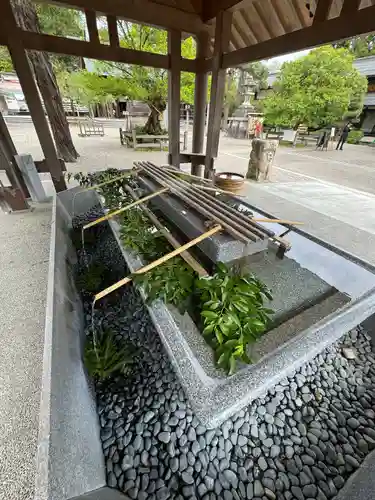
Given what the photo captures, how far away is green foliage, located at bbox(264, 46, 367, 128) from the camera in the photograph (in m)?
11.1

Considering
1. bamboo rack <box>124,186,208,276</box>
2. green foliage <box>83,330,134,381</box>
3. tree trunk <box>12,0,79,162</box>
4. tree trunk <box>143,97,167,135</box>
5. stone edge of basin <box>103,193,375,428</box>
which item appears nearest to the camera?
stone edge of basin <box>103,193,375,428</box>

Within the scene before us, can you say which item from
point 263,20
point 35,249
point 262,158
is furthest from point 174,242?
point 262,158

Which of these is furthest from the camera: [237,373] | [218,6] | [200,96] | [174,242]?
[200,96]

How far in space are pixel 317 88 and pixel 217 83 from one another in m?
11.4

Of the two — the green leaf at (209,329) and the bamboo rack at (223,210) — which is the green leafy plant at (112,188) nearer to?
the bamboo rack at (223,210)

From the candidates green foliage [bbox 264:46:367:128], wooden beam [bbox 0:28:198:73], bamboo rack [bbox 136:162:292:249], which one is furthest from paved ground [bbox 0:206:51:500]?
green foliage [bbox 264:46:367:128]

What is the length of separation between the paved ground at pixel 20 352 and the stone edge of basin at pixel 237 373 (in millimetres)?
778

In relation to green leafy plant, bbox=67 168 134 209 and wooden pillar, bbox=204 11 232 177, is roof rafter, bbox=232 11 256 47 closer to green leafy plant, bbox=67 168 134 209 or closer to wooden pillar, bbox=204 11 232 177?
wooden pillar, bbox=204 11 232 177

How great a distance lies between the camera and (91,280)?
84.4 inches

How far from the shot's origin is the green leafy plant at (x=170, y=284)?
4.89 ft

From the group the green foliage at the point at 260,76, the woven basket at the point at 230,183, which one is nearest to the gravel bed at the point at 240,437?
the woven basket at the point at 230,183

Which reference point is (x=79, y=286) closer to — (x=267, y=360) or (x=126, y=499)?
(x=126, y=499)

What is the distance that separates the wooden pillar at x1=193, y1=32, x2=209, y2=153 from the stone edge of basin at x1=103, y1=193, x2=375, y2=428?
149 inches

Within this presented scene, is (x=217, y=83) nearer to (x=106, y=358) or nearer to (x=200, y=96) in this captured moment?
(x=200, y=96)
